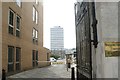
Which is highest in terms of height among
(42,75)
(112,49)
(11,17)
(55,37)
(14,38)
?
(55,37)

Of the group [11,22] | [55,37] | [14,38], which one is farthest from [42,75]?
[55,37]

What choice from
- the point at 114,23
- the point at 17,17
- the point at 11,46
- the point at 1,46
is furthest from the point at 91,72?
the point at 17,17

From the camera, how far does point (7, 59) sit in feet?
69.4

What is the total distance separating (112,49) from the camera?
4898 mm

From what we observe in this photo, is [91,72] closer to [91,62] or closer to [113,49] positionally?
[91,62]

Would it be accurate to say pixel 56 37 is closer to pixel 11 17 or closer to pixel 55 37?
pixel 55 37

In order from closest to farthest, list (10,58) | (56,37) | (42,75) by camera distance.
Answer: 1. (10,58)
2. (42,75)
3. (56,37)

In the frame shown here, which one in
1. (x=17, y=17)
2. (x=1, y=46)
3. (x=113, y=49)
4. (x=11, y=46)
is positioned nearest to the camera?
(x=113, y=49)

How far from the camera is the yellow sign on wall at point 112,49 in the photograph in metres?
4.88

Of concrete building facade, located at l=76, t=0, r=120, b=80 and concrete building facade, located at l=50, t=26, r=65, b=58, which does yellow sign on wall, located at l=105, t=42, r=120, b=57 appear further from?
concrete building facade, located at l=50, t=26, r=65, b=58

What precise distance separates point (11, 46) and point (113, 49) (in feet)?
62.0

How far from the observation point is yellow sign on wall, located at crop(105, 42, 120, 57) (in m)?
4.88

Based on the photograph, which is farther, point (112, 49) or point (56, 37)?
point (56, 37)

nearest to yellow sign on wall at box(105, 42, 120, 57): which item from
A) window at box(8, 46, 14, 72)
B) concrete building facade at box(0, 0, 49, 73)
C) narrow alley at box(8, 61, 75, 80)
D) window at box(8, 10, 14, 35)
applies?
narrow alley at box(8, 61, 75, 80)
